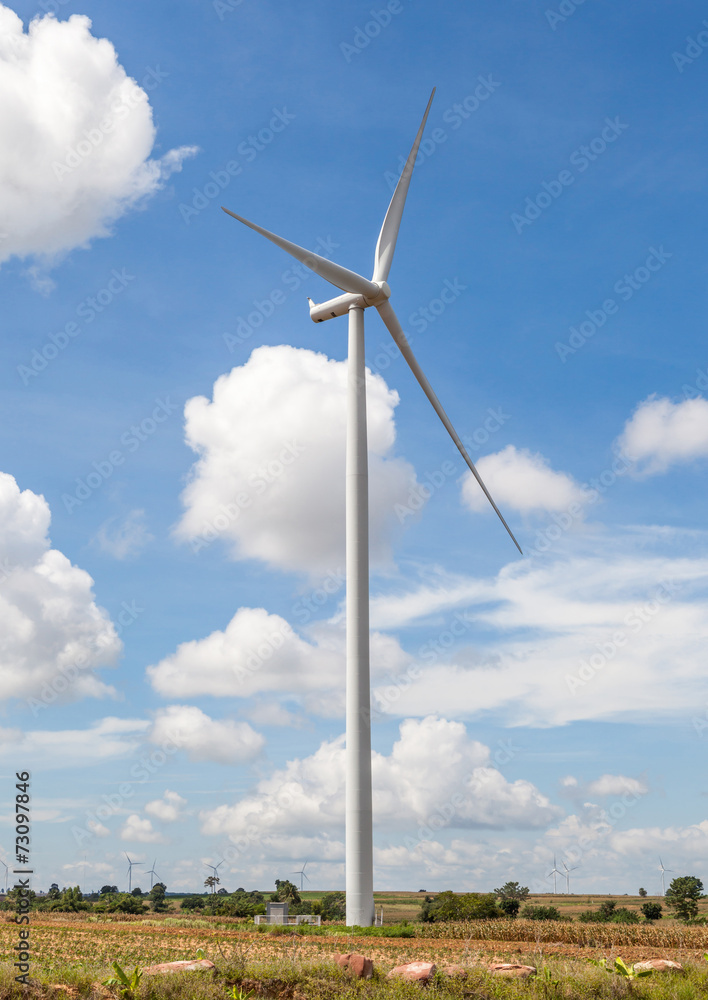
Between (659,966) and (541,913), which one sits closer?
(659,966)

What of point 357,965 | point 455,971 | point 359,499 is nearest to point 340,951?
point 357,965

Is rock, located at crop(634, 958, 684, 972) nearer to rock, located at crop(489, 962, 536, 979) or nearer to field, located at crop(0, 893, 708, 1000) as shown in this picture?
field, located at crop(0, 893, 708, 1000)

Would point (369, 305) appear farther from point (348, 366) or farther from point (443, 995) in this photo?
point (443, 995)

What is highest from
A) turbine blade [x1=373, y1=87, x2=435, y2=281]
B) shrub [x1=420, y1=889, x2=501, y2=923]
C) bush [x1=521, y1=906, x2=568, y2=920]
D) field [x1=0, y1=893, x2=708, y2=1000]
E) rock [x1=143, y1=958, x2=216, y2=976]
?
turbine blade [x1=373, y1=87, x2=435, y2=281]

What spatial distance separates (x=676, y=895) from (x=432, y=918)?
53.0 meters

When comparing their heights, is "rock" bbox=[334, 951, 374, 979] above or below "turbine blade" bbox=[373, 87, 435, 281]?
Answer: below

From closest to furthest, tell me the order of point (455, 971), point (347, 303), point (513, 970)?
point (455, 971)
point (513, 970)
point (347, 303)

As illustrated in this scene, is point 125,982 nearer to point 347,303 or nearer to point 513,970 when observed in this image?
point 513,970

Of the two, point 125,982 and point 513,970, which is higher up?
point 125,982

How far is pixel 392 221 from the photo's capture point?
50.1 metres

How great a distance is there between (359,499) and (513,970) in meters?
22.1

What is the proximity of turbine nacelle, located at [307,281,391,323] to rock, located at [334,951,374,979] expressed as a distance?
105ft

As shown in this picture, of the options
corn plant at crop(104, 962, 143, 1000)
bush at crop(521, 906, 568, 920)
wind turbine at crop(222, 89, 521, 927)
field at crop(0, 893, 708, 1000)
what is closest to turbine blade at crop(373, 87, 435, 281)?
wind turbine at crop(222, 89, 521, 927)

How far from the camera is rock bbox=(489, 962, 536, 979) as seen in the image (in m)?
23.2
